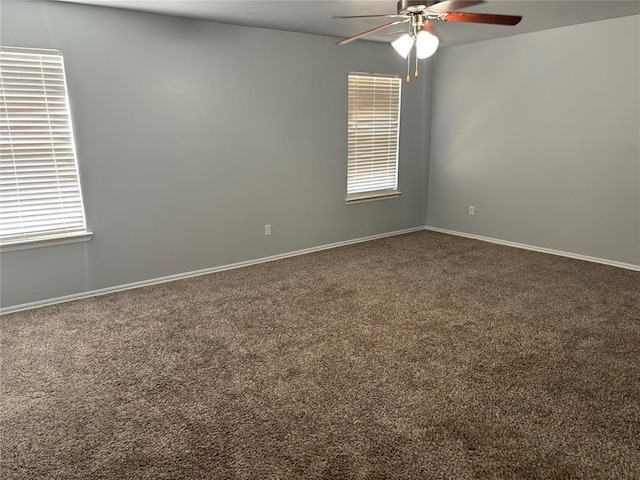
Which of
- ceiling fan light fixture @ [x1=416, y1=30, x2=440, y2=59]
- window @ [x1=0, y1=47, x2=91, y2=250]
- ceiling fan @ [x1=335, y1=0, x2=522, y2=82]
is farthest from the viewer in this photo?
window @ [x1=0, y1=47, x2=91, y2=250]

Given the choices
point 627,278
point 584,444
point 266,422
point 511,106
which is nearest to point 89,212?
point 266,422

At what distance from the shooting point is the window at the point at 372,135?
5.39 m

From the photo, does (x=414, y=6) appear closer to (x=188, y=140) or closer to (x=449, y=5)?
(x=449, y=5)

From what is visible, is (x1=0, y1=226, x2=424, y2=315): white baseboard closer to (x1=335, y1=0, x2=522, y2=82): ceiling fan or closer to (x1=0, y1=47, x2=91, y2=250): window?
(x1=0, y1=47, x2=91, y2=250): window

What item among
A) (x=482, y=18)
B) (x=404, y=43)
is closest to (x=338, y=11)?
(x=404, y=43)

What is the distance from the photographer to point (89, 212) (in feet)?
12.6

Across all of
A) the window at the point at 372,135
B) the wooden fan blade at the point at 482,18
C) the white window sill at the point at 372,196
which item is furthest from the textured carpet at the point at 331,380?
the wooden fan blade at the point at 482,18

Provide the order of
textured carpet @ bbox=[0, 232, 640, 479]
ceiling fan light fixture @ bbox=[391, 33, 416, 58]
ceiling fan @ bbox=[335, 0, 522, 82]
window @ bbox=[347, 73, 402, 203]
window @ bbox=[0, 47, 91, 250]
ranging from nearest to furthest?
textured carpet @ bbox=[0, 232, 640, 479] → ceiling fan @ bbox=[335, 0, 522, 82] → ceiling fan light fixture @ bbox=[391, 33, 416, 58] → window @ bbox=[0, 47, 91, 250] → window @ bbox=[347, 73, 402, 203]

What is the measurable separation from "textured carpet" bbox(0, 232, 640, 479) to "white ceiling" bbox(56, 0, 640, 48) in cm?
232

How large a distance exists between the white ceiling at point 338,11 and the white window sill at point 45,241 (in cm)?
179

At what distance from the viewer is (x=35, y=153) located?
3.53 m

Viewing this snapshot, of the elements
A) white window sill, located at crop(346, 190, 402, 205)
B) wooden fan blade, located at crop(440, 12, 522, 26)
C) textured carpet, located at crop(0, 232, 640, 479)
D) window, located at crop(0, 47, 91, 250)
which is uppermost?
wooden fan blade, located at crop(440, 12, 522, 26)

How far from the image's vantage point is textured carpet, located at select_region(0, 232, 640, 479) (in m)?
2.04

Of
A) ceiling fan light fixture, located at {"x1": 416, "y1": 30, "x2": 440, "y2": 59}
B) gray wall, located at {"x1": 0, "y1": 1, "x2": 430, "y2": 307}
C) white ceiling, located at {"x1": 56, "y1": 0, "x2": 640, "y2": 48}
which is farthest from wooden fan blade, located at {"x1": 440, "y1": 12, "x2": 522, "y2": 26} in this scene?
gray wall, located at {"x1": 0, "y1": 1, "x2": 430, "y2": 307}
